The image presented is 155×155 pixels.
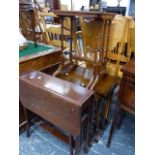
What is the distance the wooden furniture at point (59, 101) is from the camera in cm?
96

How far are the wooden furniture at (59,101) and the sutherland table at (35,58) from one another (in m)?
0.19

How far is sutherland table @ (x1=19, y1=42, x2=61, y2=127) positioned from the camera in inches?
54.8

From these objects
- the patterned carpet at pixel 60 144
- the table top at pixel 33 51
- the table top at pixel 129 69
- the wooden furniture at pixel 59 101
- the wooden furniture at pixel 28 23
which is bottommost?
the patterned carpet at pixel 60 144

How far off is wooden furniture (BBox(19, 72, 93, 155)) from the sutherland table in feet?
0.63

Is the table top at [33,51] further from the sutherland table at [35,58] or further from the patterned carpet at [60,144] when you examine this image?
the patterned carpet at [60,144]

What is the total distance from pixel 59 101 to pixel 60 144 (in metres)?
0.73

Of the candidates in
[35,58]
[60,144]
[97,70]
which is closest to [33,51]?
[35,58]

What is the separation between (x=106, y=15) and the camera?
1081mm

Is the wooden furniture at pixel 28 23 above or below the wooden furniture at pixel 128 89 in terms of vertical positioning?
above

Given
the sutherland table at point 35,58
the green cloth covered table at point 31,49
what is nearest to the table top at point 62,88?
the sutherland table at point 35,58
